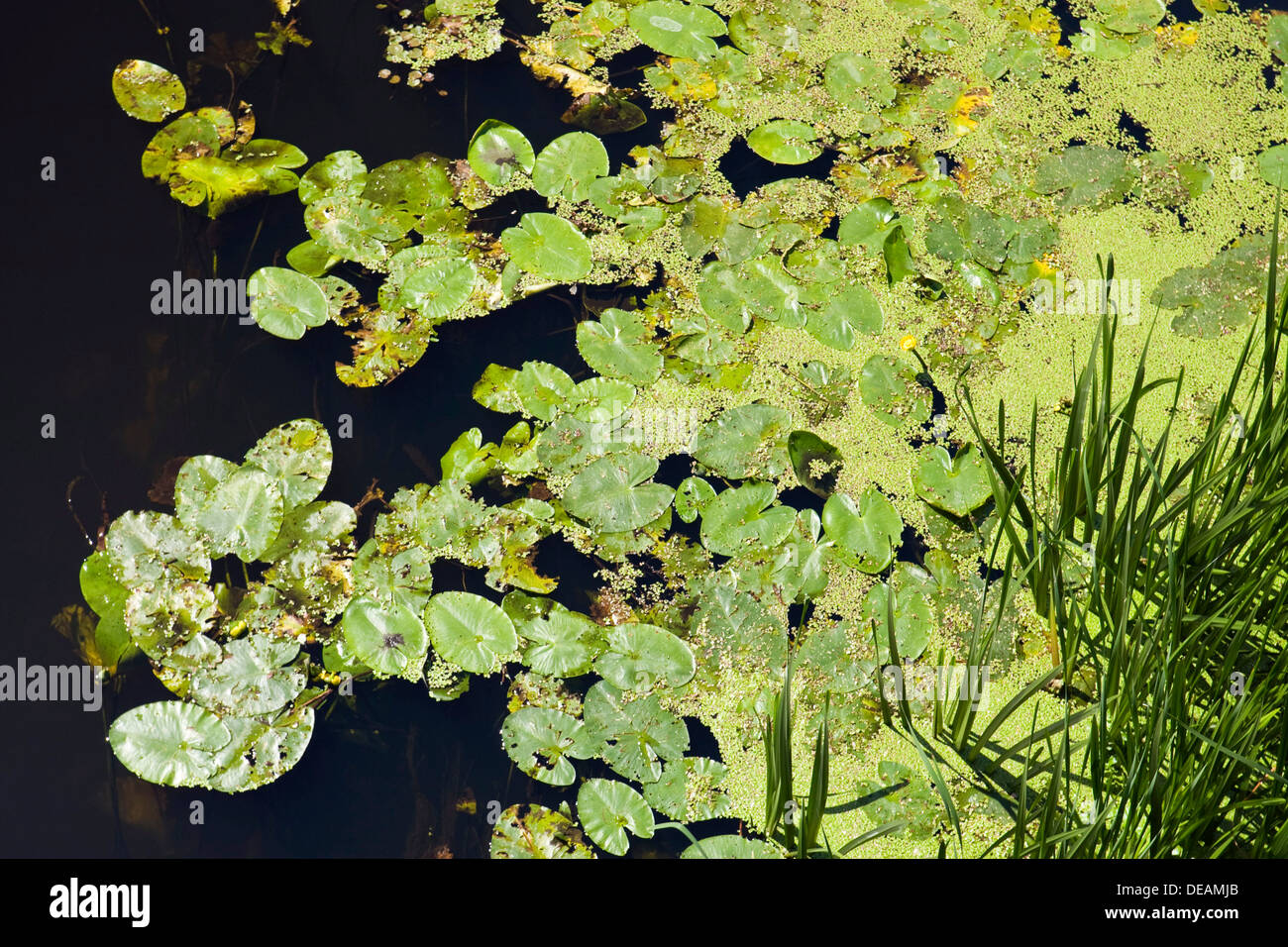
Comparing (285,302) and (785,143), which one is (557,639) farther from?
(785,143)

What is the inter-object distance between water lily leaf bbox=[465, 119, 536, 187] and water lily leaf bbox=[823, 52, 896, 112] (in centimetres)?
66

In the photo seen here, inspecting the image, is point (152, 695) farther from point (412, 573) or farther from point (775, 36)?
point (775, 36)

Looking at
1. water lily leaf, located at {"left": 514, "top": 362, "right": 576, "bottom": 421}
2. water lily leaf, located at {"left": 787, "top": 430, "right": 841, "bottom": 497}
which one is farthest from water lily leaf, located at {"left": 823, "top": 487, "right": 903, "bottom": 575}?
water lily leaf, located at {"left": 514, "top": 362, "right": 576, "bottom": 421}

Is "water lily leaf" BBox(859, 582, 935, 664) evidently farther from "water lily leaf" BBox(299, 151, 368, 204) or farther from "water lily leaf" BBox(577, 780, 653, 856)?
"water lily leaf" BBox(299, 151, 368, 204)

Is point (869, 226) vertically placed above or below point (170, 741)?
above

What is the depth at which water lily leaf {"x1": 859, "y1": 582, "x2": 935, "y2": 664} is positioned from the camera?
4.92 ft

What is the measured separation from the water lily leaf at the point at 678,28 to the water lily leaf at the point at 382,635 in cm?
129

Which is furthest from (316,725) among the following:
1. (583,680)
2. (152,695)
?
(583,680)

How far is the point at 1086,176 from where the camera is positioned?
1826 mm

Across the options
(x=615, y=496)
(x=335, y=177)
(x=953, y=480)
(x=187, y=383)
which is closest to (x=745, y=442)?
(x=615, y=496)

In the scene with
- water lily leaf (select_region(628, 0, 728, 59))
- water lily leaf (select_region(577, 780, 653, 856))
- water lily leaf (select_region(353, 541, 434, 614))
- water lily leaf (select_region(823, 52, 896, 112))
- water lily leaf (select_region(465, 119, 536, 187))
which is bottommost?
water lily leaf (select_region(577, 780, 653, 856))

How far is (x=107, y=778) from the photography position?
1557 millimetres

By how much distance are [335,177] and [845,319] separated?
1050 millimetres

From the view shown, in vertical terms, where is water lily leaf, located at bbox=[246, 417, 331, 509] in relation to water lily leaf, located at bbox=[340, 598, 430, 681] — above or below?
above
